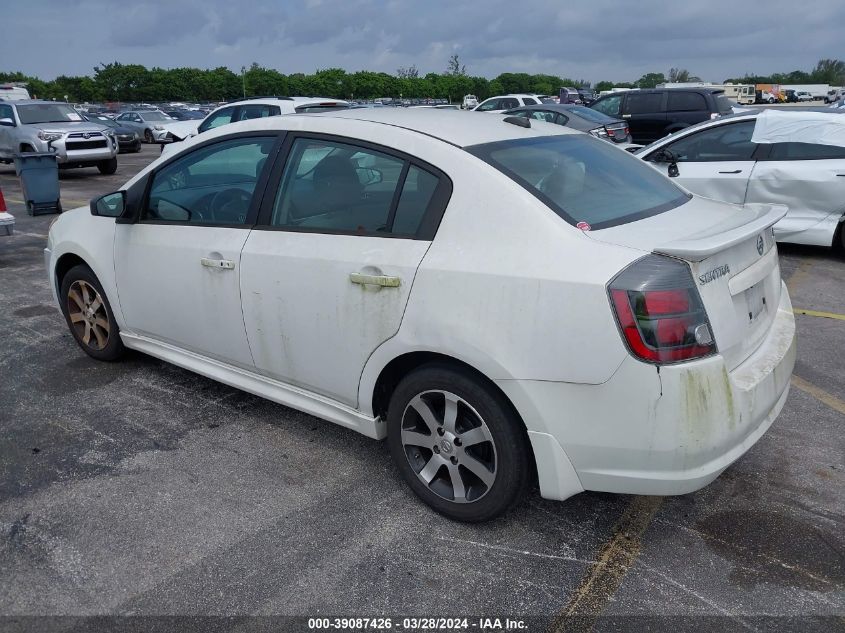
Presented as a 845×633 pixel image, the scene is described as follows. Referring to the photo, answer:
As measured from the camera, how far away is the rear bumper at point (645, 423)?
249 centimetres

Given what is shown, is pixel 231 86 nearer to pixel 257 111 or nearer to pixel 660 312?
pixel 257 111

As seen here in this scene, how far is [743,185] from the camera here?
784cm

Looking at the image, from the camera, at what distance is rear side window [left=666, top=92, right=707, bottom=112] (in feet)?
52.9

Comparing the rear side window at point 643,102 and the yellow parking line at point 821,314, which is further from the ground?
the rear side window at point 643,102

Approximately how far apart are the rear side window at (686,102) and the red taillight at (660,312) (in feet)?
50.0

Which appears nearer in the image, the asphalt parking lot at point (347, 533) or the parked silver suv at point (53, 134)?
the asphalt parking lot at point (347, 533)

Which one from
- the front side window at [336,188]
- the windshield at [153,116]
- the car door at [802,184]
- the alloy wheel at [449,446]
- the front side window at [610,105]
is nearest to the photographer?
the alloy wheel at [449,446]

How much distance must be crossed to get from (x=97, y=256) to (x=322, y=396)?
78.9 inches

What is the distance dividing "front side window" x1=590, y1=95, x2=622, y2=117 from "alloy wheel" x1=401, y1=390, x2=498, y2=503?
1603 centimetres

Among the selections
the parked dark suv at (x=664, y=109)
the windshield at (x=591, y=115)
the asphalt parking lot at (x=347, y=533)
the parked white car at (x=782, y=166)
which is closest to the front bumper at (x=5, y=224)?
the asphalt parking lot at (x=347, y=533)

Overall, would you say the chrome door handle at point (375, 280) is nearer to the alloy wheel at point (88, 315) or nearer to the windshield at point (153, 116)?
the alloy wheel at point (88, 315)

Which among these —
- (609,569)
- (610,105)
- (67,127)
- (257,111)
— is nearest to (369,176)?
(609,569)

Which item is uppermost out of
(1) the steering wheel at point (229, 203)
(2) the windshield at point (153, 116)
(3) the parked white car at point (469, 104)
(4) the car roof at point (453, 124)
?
(4) the car roof at point (453, 124)

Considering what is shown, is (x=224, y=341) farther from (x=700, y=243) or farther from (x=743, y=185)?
(x=743, y=185)
